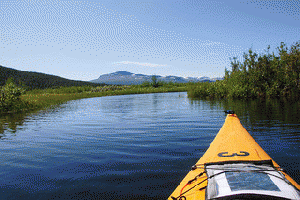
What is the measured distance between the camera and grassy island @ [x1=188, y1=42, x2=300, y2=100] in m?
18.3

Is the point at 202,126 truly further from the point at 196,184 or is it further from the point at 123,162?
the point at 196,184

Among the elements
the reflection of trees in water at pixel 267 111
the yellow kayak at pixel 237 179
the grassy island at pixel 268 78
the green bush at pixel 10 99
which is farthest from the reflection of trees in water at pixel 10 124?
the grassy island at pixel 268 78

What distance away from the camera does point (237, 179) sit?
2.44 m

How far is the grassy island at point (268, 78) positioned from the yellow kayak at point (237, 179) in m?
17.7

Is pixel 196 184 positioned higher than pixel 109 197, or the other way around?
pixel 196 184

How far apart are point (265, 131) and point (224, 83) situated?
15036mm

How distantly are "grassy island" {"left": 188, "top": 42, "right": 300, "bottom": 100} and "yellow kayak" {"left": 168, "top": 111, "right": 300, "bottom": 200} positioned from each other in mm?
17663

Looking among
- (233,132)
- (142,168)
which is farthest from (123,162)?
(233,132)

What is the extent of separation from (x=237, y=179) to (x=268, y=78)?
19.5m

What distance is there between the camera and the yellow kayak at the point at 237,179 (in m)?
Result: 2.14

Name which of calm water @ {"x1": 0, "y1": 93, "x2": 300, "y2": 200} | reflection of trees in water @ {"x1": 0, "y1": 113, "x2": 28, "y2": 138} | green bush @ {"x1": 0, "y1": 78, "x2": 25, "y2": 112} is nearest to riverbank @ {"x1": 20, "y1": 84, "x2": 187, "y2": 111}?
green bush @ {"x1": 0, "y1": 78, "x2": 25, "y2": 112}

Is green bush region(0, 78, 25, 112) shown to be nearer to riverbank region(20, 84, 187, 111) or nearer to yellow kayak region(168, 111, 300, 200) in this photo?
riverbank region(20, 84, 187, 111)

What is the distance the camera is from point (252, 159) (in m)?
3.05

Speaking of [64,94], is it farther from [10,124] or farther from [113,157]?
[113,157]
